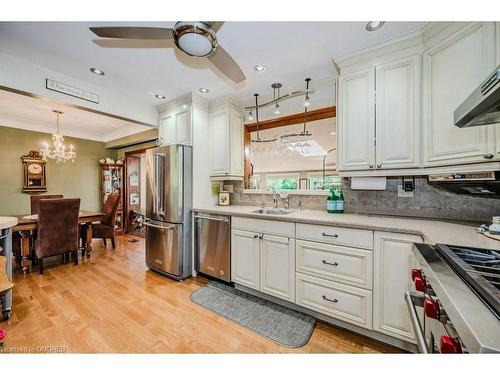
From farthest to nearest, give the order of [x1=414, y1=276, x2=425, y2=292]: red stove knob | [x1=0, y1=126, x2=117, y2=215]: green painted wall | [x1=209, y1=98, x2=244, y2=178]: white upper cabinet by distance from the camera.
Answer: [x1=0, y1=126, x2=117, y2=215]: green painted wall → [x1=209, y1=98, x2=244, y2=178]: white upper cabinet → [x1=414, y1=276, x2=425, y2=292]: red stove knob

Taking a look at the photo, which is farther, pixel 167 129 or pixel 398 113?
pixel 167 129

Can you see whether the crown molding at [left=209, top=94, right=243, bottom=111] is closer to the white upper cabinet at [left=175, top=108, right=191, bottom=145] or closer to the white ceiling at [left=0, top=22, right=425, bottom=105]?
the white ceiling at [left=0, top=22, right=425, bottom=105]

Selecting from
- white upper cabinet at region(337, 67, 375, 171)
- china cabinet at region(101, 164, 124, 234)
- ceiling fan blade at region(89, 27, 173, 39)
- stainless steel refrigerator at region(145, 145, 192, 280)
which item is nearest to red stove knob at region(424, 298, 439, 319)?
white upper cabinet at region(337, 67, 375, 171)

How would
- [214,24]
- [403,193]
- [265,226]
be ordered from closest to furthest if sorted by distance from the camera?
[214,24] < [403,193] < [265,226]

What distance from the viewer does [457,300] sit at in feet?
1.95

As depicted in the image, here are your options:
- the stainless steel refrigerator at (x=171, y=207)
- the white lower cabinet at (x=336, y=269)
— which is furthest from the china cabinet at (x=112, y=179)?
the white lower cabinet at (x=336, y=269)

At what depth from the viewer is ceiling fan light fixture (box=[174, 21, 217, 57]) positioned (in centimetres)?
120

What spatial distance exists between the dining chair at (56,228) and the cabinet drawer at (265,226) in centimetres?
249

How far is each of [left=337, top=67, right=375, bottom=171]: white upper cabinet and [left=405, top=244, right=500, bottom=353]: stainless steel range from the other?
3.15ft

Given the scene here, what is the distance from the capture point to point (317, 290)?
1.75 m

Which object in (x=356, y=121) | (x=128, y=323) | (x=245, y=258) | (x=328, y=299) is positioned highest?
(x=356, y=121)

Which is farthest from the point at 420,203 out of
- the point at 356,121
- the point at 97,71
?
the point at 97,71

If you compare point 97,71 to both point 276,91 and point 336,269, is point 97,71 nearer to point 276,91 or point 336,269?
point 276,91

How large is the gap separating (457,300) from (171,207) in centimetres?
256
